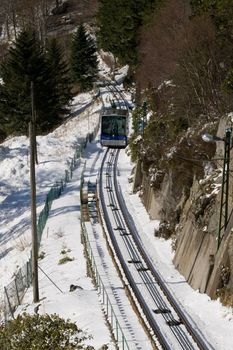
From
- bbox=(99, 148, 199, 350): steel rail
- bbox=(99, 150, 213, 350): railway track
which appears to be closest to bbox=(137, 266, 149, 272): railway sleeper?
bbox=(99, 150, 213, 350): railway track

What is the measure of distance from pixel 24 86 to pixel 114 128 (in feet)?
33.7

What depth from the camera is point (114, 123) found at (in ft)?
168

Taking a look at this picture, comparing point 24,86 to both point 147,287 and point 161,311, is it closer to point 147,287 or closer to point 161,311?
point 147,287

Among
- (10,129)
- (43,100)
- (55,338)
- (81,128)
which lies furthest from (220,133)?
(81,128)

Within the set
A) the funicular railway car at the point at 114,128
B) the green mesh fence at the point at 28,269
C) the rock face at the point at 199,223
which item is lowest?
the green mesh fence at the point at 28,269

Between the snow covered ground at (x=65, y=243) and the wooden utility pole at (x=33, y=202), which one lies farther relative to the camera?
the wooden utility pole at (x=33, y=202)

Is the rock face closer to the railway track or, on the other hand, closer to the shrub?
the railway track

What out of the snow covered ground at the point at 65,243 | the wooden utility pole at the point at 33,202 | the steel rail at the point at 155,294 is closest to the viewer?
the steel rail at the point at 155,294

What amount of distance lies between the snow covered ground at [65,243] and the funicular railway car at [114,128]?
1.61 metres

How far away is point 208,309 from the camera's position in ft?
75.0

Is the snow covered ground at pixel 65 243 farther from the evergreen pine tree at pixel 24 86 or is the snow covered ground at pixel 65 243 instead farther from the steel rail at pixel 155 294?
the evergreen pine tree at pixel 24 86

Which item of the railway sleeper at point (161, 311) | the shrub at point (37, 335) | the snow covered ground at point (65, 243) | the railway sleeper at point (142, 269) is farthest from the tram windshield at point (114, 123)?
the shrub at point (37, 335)

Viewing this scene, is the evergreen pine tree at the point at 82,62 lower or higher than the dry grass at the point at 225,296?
higher

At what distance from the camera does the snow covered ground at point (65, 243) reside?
22281mm
